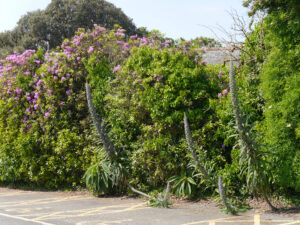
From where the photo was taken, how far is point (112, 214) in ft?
25.2

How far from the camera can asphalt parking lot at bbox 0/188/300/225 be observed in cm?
653

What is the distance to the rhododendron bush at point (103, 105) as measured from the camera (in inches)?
350

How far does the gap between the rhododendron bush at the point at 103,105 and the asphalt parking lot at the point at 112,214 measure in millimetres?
1192

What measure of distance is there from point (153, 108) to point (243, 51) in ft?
8.91

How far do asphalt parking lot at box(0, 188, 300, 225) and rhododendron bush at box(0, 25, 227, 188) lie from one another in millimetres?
1192

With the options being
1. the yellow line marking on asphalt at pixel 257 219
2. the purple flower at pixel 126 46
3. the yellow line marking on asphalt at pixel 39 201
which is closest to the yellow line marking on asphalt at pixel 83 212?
the yellow line marking on asphalt at pixel 39 201

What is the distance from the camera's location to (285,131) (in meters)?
6.88

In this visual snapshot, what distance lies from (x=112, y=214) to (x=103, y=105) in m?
3.99

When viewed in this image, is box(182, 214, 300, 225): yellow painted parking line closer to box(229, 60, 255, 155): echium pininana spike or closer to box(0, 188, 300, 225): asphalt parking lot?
box(0, 188, 300, 225): asphalt parking lot

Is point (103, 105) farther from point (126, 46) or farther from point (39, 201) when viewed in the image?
point (39, 201)

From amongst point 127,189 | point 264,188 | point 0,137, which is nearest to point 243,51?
point 264,188

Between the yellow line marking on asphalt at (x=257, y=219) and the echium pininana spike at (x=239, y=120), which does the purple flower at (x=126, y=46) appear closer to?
the echium pininana spike at (x=239, y=120)

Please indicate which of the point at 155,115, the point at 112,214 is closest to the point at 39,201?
the point at 112,214

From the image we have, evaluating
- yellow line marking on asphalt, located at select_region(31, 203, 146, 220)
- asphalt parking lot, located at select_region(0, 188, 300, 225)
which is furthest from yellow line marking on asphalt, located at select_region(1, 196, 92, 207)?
yellow line marking on asphalt, located at select_region(31, 203, 146, 220)
